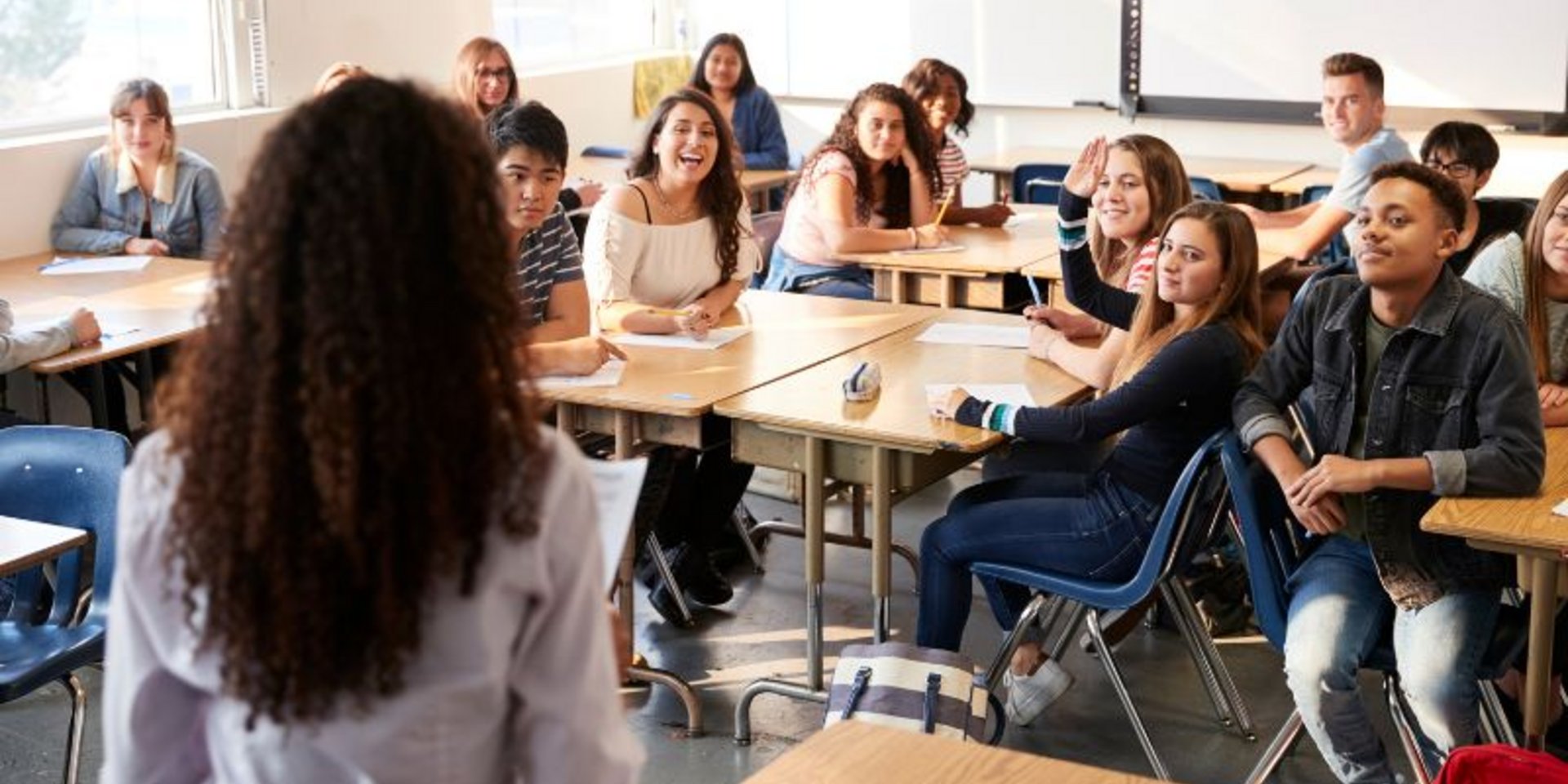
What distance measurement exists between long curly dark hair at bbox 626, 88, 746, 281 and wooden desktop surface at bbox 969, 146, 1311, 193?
297 centimetres

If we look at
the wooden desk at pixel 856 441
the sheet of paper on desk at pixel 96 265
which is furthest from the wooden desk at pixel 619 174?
the wooden desk at pixel 856 441

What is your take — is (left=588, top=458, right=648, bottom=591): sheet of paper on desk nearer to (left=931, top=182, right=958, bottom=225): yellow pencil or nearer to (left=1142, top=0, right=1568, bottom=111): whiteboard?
(left=931, top=182, right=958, bottom=225): yellow pencil

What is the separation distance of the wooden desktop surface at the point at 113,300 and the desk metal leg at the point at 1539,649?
9.84ft

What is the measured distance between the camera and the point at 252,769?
5.02 feet

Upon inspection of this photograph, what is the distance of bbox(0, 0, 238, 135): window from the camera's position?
19.6 feet

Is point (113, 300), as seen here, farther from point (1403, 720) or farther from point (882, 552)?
point (1403, 720)

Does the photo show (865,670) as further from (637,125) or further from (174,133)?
(637,125)

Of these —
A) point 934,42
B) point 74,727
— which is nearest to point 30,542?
point 74,727

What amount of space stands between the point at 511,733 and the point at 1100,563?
2327 millimetres

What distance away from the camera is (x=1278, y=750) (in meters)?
3.51

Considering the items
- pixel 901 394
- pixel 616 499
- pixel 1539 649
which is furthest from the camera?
pixel 901 394

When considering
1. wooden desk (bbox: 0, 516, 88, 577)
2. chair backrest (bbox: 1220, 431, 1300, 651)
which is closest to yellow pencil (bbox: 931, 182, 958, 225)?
chair backrest (bbox: 1220, 431, 1300, 651)

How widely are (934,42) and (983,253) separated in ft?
11.1

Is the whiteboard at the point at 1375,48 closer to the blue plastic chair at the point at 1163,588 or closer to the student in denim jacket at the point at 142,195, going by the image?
the student in denim jacket at the point at 142,195
